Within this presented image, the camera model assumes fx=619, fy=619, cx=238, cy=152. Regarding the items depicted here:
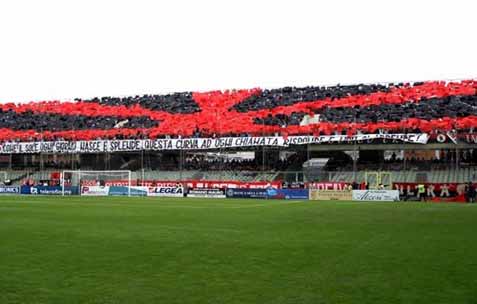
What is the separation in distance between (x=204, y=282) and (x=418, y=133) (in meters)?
35.5

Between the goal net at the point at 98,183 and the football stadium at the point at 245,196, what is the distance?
121mm

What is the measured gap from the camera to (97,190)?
48.0 m

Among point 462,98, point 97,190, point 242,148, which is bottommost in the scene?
point 97,190

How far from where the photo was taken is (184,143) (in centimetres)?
4844

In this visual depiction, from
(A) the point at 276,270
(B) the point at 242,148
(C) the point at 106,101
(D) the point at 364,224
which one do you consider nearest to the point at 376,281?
(A) the point at 276,270

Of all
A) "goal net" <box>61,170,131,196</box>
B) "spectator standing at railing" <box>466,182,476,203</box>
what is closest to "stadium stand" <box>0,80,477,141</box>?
"goal net" <box>61,170,131,196</box>

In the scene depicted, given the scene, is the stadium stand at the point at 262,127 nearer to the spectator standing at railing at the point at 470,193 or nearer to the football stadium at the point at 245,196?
the football stadium at the point at 245,196

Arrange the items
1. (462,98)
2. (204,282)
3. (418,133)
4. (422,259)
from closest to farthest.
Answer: (204,282) < (422,259) < (418,133) < (462,98)

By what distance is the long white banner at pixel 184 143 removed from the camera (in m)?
43.4

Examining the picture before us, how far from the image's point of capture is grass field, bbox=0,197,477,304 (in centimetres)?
877

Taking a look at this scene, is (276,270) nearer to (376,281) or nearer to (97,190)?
(376,281)

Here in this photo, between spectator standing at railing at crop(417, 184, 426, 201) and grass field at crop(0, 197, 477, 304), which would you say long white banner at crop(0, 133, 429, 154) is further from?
grass field at crop(0, 197, 477, 304)

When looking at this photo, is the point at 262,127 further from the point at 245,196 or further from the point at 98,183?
the point at 98,183

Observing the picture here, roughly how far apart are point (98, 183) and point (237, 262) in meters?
38.2
